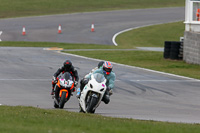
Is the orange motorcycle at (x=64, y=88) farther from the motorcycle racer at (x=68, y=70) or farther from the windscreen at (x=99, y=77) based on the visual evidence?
the windscreen at (x=99, y=77)

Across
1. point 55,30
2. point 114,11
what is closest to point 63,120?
point 55,30

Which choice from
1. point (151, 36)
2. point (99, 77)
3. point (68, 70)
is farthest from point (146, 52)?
point (99, 77)

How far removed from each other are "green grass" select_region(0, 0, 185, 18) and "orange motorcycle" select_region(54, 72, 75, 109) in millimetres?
39373

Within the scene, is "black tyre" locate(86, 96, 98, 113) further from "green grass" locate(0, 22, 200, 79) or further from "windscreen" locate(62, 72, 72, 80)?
"green grass" locate(0, 22, 200, 79)

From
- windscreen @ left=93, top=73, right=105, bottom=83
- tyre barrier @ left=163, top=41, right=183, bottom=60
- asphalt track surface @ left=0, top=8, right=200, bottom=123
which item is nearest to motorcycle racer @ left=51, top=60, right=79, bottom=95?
asphalt track surface @ left=0, top=8, right=200, bottom=123

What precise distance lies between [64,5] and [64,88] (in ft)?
153

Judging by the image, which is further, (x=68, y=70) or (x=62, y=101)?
(x=68, y=70)

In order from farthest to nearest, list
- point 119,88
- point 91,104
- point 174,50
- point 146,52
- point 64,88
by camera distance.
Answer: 1. point 146,52
2. point 174,50
3. point 119,88
4. point 64,88
5. point 91,104

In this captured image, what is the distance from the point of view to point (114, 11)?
57.8 meters

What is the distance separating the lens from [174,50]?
93.6ft

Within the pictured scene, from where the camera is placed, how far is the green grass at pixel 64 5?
55925mm

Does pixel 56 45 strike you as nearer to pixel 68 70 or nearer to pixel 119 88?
pixel 119 88

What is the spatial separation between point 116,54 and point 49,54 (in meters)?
3.78

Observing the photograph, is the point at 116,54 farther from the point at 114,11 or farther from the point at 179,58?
the point at 114,11
